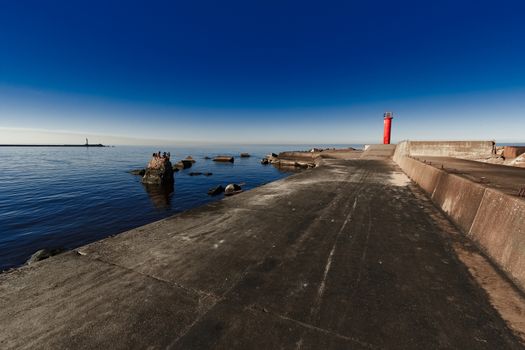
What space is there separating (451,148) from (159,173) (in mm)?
27616

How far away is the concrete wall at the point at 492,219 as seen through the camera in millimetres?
3182

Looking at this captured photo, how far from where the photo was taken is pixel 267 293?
2.98 metres

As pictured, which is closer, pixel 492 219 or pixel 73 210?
pixel 492 219

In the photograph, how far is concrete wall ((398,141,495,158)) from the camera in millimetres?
17172

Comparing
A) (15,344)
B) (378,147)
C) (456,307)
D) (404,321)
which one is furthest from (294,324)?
(378,147)

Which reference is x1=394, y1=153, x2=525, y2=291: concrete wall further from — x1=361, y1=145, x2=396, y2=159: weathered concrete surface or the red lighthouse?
the red lighthouse

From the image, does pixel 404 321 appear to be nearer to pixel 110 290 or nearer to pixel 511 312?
pixel 511 312

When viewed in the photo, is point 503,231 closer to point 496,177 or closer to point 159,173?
point 496,177

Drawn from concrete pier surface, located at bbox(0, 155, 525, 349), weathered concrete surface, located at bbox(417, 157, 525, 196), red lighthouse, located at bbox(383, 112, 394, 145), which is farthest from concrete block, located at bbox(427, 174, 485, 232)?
red lighthouse, located at bbox(383, 112, 394, 145)

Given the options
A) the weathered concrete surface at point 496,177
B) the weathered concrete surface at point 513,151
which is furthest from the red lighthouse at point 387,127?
the weathered concrete surface at point 496,177

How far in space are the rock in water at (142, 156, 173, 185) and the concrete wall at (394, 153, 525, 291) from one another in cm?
2191

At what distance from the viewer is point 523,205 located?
10.6 ft

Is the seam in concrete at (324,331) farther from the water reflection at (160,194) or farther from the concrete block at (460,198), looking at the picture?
the water reflection at (160,194)

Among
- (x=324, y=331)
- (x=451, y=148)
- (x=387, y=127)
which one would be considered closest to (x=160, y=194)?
(x=324, y=331)
